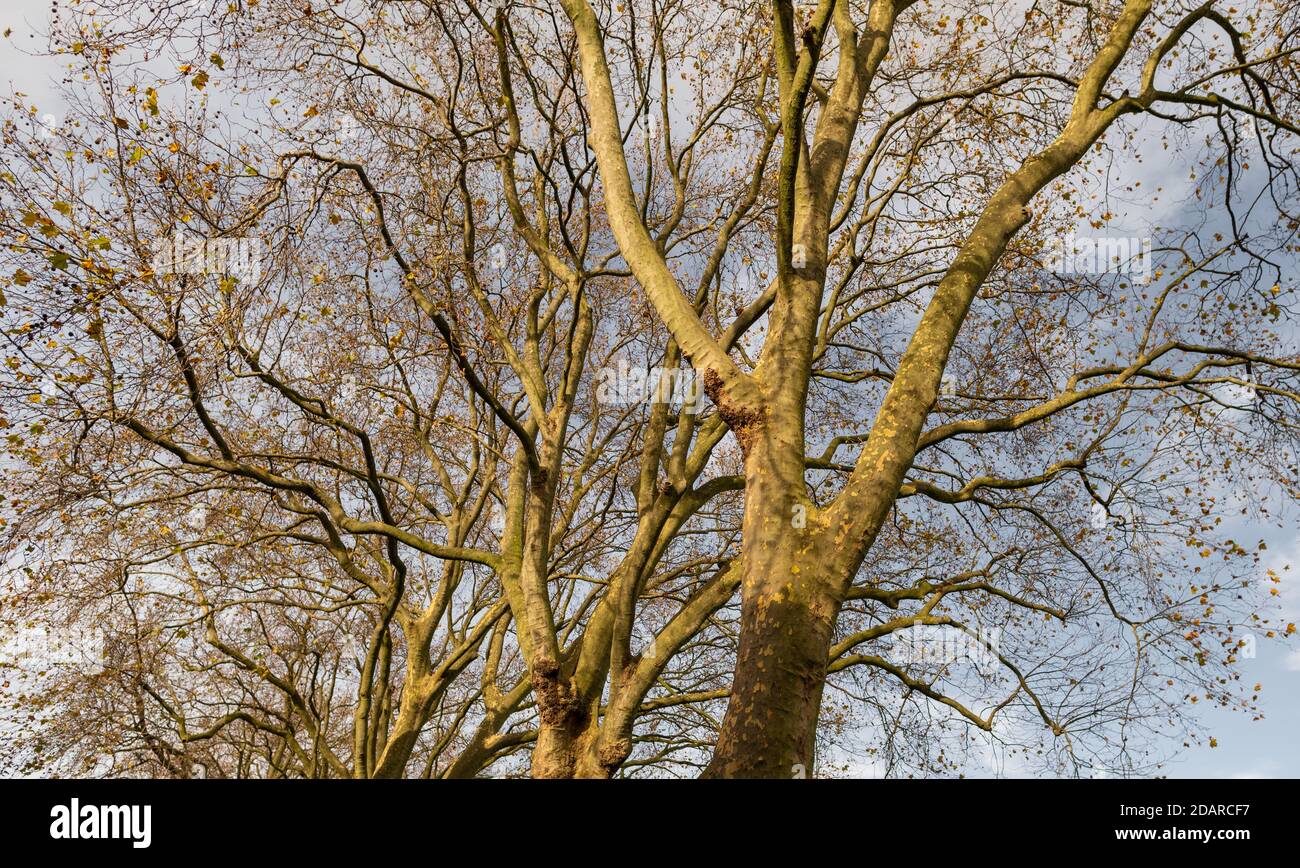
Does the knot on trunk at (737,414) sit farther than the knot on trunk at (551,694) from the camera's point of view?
No

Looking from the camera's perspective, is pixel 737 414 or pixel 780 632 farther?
pixel 737 414

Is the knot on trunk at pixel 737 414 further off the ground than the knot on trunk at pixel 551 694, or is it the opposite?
the knot on trunk at pixel 737 414

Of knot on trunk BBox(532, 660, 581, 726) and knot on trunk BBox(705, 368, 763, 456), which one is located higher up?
knot on trunk BBox(705, 368, 763, 456)

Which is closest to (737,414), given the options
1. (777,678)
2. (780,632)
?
(780,632)

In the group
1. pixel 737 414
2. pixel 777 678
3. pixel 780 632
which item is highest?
pixel 737 414

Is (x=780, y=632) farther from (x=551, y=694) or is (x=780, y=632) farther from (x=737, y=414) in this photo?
(x=551, y=694)

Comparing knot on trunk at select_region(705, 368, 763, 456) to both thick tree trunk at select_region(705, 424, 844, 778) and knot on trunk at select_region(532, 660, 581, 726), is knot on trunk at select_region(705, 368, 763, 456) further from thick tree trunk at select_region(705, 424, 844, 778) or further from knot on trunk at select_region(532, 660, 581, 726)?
knot on trunk at select_region(532, 660, 581, 726)

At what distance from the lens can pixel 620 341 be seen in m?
9.86

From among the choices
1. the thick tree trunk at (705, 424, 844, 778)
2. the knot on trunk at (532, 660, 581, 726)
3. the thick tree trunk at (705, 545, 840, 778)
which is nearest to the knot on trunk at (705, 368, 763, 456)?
the thick tree trunk at (705, 424, 844, 778)

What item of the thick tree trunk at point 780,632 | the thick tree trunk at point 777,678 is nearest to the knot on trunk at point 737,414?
the thick tree trunk at point 780,632

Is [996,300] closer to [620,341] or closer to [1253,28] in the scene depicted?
[1253,28]

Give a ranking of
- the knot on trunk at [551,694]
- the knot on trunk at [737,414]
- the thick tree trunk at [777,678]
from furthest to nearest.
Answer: the knot on trunk at [551,694], the knot on trunk at [737,414], the thick tree trunk at [777,678]

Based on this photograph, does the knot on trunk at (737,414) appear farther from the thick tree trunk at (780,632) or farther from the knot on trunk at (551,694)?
the knot on trunk at (551,694)
